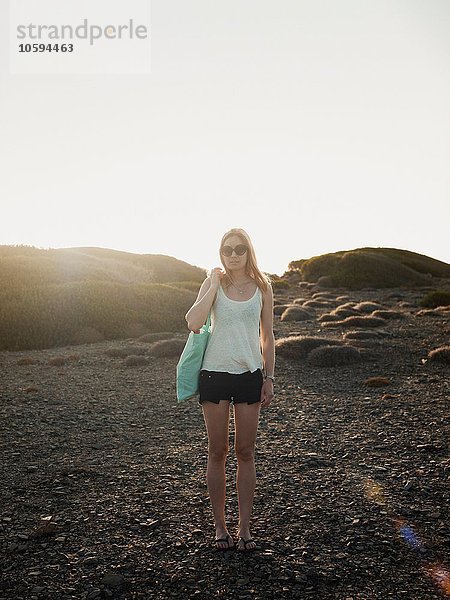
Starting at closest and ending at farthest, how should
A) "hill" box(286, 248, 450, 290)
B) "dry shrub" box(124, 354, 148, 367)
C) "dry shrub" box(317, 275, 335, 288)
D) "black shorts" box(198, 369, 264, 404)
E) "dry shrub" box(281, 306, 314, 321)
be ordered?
"black shorts" box(198, 369, 264, 404) → "dry shrub" box(124, 354, 148, 367) → "dry shrub" box(281, 306, 314, 321) → "dry shrub" box(317, 275, 335, 288) → "hill" box(286, 248, 450, 290)

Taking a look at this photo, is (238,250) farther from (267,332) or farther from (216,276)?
(267,332)

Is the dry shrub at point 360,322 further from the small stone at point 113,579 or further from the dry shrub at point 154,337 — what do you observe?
the small stone at point 113,579

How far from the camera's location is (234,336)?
5039 mm

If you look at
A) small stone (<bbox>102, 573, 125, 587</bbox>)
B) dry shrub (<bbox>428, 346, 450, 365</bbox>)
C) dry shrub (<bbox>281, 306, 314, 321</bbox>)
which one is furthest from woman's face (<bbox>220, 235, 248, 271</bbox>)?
dry shrub (<bbox>281, 306, 314, 321</bbox>)

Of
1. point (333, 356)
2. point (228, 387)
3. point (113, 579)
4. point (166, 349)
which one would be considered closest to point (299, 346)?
point (333, 356)

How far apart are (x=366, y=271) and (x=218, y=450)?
193ft

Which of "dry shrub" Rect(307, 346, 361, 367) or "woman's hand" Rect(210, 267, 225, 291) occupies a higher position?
"woman's hand" Rect(210, 267, 225, 291)

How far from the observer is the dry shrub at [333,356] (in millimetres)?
16797

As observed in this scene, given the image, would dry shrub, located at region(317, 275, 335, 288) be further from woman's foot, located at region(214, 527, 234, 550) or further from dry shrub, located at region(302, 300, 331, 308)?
woman's foot, located at region(214, 527, 234, 550)

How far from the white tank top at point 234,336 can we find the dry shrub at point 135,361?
41.3ft

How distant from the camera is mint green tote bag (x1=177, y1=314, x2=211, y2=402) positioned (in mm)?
5043

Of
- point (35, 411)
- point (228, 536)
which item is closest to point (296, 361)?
point (35, 411)

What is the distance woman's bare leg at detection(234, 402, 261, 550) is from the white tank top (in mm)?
394

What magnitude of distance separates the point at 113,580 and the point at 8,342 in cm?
1686
